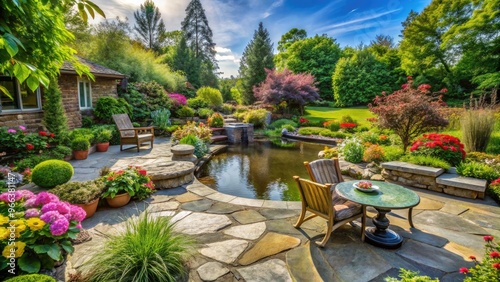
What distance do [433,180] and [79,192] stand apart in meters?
5.86

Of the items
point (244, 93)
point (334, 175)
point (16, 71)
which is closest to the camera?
point (16, 71)

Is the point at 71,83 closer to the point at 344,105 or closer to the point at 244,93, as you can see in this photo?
the point at 244,93

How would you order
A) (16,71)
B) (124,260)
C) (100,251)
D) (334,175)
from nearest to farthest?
(16,71)
(124,260)
(100,251)
(334,175)

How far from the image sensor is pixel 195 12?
84.8ft

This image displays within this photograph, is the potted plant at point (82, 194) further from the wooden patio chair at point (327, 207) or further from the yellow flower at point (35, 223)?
the wooden patio chair at point (327, 207)

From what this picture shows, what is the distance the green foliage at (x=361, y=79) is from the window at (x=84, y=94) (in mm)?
19000

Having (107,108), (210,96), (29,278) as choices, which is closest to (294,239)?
(29,278)

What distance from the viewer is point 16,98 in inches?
250

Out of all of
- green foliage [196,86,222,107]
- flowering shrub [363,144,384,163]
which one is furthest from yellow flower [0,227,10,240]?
green foliage [196,86,222,107]

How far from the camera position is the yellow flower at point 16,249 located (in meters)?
1.44

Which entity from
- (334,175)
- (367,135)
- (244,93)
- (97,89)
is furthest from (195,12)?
(334,175)

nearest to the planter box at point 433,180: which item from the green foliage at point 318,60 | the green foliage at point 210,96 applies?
the green foliage at point 210,96

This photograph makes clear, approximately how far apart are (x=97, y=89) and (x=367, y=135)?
10.1m

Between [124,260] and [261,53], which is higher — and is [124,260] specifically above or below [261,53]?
below
